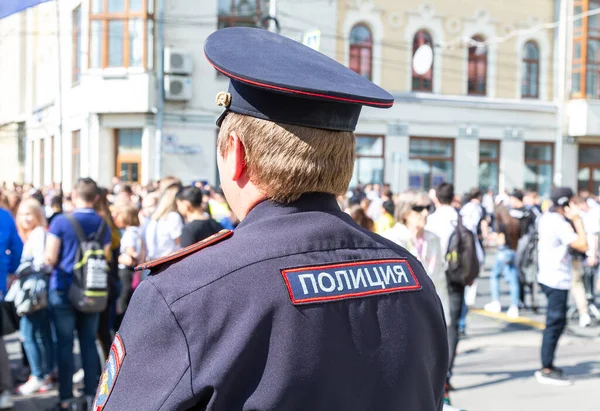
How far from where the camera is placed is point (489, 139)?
26.8 m

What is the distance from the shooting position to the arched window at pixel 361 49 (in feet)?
82.4

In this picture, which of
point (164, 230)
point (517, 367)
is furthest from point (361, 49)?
Result: point (164, 230)

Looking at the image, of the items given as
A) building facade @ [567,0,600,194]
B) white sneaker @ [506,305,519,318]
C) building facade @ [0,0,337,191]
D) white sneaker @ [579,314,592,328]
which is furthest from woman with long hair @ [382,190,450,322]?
building facade @ [567,0,600,194]

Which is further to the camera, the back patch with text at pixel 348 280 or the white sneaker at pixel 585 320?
the white sneaker at pixel 585 320

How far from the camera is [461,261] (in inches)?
281

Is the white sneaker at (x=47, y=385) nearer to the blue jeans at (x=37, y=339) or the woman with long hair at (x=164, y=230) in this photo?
the blue jeans at (x=37, y=339)

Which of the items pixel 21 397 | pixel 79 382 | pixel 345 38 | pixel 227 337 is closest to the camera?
pixel 227 337

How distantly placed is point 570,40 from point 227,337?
29.3 m

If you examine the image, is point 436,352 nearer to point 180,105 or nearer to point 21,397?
point 21,397

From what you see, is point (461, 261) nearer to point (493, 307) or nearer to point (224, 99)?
point (493, 307)

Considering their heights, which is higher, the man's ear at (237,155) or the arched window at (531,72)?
the arched window at (531,72)

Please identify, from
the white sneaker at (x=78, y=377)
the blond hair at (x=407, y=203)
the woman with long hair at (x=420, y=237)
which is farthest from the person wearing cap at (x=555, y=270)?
the white sneaker at (x=78, y=377)

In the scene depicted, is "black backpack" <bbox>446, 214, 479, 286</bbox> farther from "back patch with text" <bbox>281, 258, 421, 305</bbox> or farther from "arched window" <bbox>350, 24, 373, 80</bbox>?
"arched window" <bbox>350, 24, 373, 80</bbox>

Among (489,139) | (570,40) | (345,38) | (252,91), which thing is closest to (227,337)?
(252,91)
